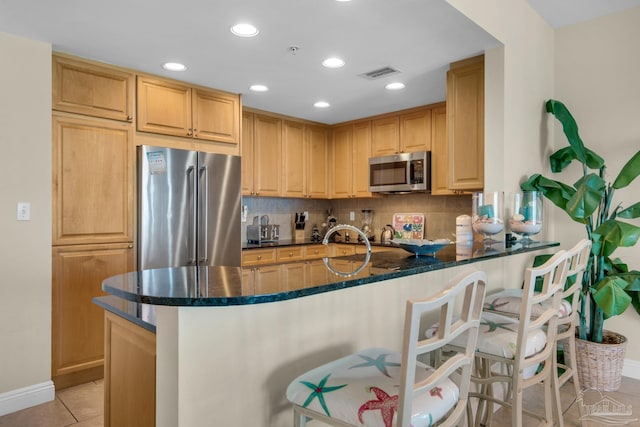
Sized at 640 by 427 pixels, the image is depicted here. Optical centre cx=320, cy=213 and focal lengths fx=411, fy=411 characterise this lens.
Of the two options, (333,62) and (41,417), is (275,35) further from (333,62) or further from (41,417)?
(41,417)

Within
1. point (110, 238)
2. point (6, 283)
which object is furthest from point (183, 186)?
point (6, 283)

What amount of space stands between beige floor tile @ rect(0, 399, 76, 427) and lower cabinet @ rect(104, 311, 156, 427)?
109cm

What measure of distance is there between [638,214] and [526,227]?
2.41ft

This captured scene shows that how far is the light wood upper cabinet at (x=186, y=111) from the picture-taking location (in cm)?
334

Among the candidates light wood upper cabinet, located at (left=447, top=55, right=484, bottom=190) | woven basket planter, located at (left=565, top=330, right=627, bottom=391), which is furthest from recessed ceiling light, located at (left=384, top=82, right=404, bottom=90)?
woven basket planter, located at (left=565, top=330, right=627, bottom=391)

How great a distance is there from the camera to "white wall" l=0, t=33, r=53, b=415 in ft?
8.57

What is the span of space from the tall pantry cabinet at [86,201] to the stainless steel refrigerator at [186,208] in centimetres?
13

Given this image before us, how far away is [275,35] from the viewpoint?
8.70 ft

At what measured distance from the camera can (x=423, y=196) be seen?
4859 mm

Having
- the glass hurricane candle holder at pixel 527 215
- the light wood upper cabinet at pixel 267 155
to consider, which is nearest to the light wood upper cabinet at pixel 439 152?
the glass hurricane candle holder at pixel 527 215

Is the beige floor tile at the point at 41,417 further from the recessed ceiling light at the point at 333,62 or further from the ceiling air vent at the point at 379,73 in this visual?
the ceiling air vent at the point at 379,73

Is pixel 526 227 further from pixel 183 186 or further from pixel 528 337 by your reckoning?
pixel 183 186

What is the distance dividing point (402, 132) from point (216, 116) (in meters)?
2.09

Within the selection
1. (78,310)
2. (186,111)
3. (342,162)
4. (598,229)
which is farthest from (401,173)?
(78,310)
